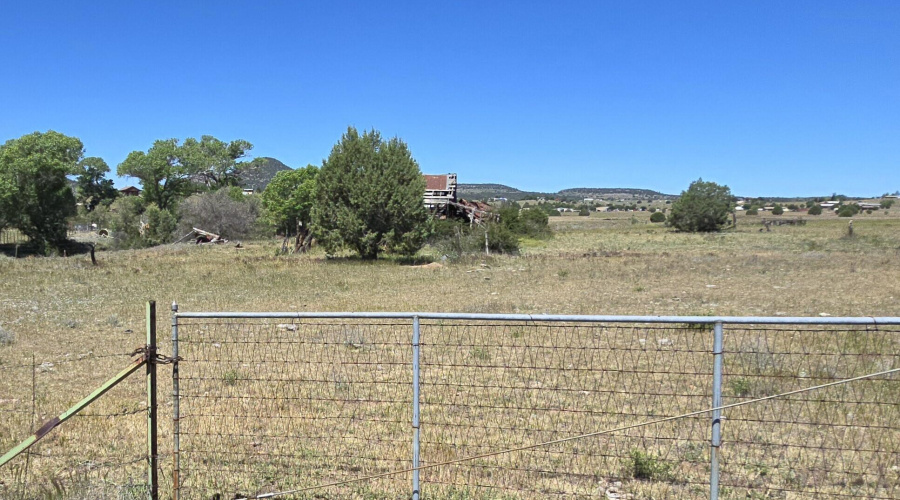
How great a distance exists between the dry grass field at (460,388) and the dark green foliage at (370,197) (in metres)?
8.54

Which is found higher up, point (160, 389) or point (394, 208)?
point (394, 208)

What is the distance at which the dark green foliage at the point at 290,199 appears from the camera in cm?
4931

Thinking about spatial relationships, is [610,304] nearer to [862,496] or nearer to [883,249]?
[862,496]

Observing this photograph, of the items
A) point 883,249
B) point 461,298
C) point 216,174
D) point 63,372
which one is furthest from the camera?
point 216,174

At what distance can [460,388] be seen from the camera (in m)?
7.95

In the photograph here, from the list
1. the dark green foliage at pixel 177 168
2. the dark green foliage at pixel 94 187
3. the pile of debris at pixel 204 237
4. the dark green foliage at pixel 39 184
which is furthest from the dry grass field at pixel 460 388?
the dark green foliage at pixel 94 187

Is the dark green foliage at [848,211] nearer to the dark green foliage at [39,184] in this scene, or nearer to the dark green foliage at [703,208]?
the dark green foliage at [703,208]

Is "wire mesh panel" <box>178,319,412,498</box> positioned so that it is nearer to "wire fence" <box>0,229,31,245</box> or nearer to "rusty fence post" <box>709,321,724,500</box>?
"rusty fence post" <box>709,321,724,500</box>

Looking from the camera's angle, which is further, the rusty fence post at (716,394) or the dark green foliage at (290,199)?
the dark green foliage at (290,199)

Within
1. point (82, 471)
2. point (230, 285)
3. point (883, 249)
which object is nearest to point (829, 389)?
point (82, 471)

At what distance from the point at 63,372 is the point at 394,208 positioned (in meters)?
18.4

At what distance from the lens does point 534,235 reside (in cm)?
4834

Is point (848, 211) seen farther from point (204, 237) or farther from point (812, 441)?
point (812, 441)

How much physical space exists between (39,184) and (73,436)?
4402 cm
